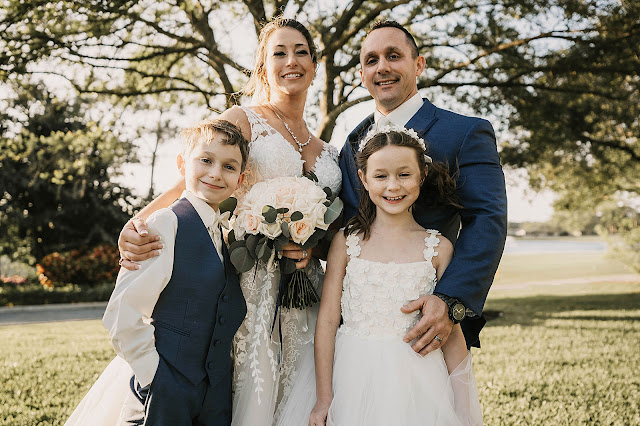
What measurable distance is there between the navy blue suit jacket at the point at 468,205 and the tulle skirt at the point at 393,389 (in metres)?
0.36

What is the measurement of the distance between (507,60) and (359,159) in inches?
306

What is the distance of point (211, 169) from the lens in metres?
2.73

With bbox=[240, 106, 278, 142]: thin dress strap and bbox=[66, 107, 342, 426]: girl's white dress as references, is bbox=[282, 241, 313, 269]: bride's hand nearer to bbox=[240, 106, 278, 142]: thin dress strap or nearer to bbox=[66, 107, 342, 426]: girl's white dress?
bbox=[66, 107, 342, 426]: girl's white dress

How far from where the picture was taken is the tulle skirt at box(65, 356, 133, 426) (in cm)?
265

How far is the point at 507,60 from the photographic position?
954 centimetres

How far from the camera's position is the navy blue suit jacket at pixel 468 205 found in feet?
8.66

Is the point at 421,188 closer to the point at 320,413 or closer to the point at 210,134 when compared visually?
the point at 210,134

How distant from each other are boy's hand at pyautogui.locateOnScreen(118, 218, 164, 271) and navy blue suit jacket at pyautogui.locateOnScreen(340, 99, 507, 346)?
1273 mm

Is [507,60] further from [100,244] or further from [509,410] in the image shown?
[100,244]

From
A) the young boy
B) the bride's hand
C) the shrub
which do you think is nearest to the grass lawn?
the young boy

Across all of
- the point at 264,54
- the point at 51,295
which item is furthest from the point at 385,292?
the point at 51,295

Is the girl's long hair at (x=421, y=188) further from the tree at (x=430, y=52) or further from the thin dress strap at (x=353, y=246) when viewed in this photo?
the tree at (x=430, y=52)

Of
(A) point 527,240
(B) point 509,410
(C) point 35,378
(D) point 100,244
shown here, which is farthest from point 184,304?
(A) point 527,240

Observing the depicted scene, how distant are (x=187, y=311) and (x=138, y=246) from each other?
38 centimetres
